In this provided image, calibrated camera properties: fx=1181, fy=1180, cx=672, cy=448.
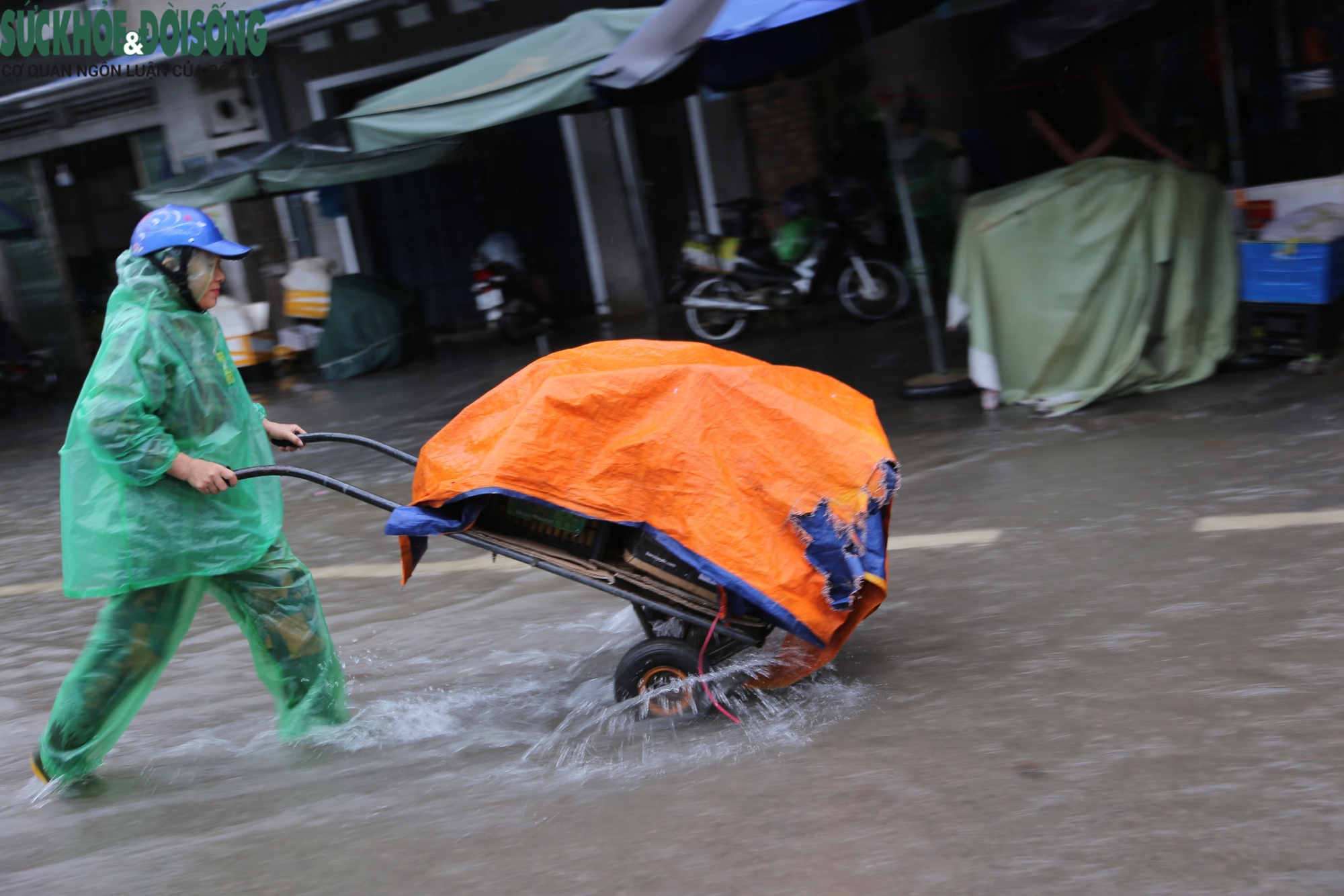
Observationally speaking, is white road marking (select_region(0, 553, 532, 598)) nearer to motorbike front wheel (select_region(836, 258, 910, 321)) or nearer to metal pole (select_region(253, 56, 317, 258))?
motorbike front wheel (select_region(836, 258, 910, 321))

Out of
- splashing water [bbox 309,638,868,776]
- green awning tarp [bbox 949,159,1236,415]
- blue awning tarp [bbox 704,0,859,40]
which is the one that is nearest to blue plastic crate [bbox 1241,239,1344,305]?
green awning tarp [bbox 949,159,1236,415]

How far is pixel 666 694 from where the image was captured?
361cm

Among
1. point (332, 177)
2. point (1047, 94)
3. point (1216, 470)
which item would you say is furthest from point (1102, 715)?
point (332, 177)

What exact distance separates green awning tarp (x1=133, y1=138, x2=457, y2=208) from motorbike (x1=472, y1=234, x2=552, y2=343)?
147cm

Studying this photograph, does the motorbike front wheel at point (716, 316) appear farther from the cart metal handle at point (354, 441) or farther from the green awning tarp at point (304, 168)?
the cart metal handle at point (354, 441)

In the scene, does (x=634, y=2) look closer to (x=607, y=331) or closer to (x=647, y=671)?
(x=607, y=331)

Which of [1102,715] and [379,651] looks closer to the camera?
[1102,715]

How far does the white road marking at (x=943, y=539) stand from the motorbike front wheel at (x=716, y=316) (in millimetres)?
5501

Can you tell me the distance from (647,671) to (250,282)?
1330cm

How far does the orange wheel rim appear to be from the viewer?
3.59 metres

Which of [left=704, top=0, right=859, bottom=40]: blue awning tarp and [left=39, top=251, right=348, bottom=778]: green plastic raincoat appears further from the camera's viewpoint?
[left=704, top=0, right=859, bottom=40]: blue awning tarp

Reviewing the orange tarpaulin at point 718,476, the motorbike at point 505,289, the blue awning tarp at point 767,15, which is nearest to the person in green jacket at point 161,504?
the orange tarpaulin at point 718,476

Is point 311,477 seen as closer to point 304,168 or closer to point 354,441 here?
point 354,441

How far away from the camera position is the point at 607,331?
41.6 feet
